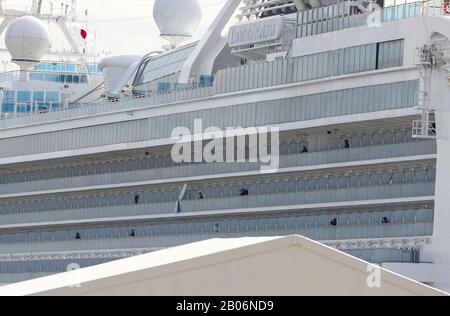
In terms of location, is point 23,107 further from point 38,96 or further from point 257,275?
point 257,275

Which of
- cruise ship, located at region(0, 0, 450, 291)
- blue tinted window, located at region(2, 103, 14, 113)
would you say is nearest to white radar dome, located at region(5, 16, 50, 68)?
blue tinted window, located at region(2, 103, 14, 113)

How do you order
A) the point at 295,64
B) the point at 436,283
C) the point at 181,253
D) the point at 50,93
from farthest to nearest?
the point at 50,93
the point at 295,64
the point at 436,283
the point at 181,253

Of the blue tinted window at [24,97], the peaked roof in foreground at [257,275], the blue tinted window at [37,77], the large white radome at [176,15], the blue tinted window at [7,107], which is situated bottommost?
the peaked roof in foreground at [257,275]

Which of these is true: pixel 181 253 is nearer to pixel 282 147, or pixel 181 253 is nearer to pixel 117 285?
pixel 117 285

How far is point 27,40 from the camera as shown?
96.6 meters

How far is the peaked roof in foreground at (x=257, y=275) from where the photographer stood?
119 feet

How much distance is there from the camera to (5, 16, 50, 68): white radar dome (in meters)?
96.6

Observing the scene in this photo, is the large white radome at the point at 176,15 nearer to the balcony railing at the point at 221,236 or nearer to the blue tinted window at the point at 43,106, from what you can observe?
the blue tinted window at the point at 43,106

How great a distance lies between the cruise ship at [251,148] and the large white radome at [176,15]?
2.9 inches

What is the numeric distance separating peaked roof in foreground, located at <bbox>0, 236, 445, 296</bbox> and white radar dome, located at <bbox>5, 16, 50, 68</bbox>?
59.7 metres

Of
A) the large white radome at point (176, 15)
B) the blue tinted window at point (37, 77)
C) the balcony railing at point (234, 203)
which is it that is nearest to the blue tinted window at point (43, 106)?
the blue tinted window at point (37, 77)

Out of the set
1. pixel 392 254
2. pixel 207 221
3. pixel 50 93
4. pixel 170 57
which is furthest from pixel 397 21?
pixel 50 93

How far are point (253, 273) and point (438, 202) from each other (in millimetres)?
24383

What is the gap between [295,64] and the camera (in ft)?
224
